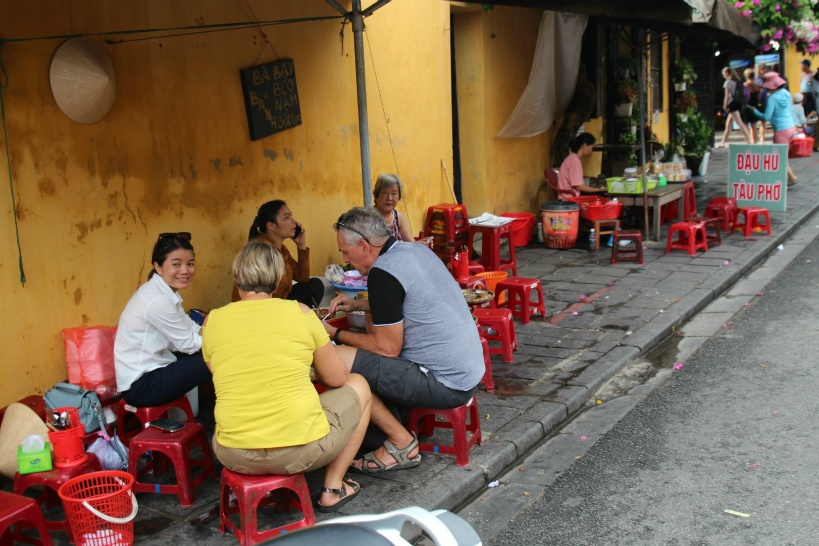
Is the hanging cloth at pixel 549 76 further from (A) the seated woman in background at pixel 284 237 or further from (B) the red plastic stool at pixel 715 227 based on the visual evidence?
(A) the seated woman in background at pixel 284 237

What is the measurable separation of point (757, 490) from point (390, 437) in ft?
Answer: 6.65

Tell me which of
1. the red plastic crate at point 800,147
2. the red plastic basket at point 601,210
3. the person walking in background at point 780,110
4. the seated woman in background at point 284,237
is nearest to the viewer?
the seated woman in background at point 284,237

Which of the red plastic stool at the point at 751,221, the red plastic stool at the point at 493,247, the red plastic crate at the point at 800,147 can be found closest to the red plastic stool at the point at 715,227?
the red plastic stool at the point at 751,221

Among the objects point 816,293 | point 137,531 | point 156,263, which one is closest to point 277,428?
point 137,531

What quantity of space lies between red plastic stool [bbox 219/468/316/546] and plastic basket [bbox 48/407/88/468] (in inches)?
33.5

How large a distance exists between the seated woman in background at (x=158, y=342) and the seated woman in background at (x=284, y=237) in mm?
1172

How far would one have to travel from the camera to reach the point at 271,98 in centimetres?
745

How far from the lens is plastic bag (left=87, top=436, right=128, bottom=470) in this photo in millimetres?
4797

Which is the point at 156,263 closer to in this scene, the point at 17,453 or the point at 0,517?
the point at 17,453

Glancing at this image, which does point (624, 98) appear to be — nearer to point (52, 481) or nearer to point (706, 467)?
point (706, 467)

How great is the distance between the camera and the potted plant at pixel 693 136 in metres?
16.2

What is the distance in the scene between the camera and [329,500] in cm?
456

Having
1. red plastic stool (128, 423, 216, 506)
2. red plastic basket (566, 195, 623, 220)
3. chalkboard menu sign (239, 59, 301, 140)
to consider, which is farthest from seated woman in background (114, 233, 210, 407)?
red plastic basket (566, 195, 623, 220)

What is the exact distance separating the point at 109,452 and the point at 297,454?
1339 millimetres
